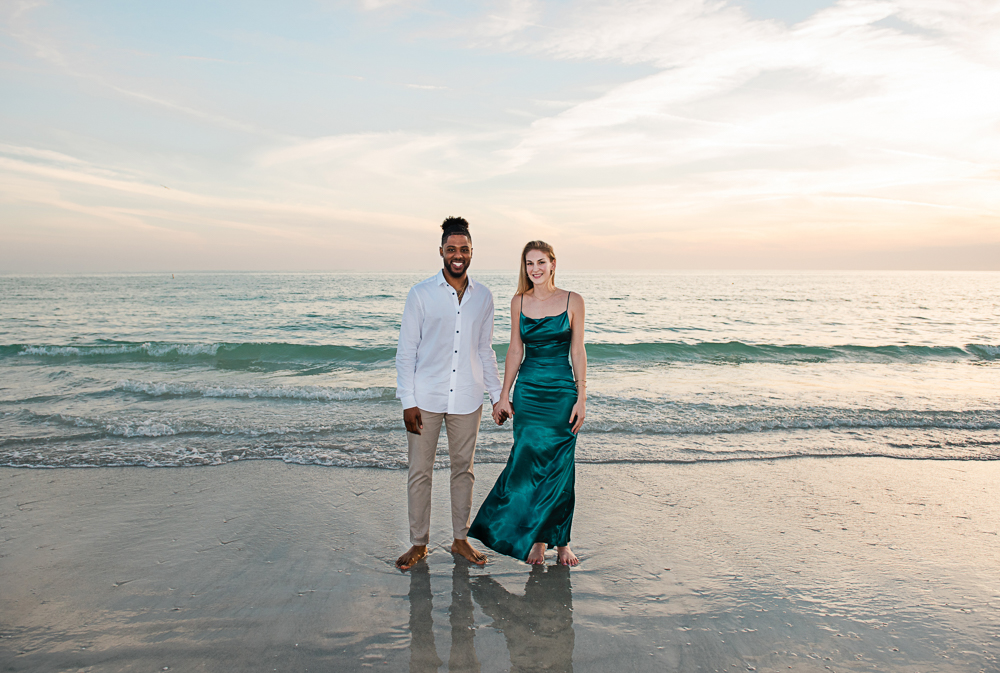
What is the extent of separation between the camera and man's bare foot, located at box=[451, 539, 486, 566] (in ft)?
12.3

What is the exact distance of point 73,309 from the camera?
26.6 meters

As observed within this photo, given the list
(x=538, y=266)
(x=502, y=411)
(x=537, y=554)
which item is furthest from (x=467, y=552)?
(x=538, y=266)

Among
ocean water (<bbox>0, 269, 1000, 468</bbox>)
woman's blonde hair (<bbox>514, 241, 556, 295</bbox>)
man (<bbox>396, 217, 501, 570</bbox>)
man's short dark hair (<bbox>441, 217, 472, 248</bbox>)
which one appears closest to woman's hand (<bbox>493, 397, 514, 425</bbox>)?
man (<bbox>396, 217, 501, 570</bbox>)

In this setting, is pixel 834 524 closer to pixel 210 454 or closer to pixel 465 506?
pixel 465 506

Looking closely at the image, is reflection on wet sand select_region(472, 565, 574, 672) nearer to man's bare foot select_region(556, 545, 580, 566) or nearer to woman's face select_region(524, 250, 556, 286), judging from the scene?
man's bare foot select_region(556, 545, 580, 566)

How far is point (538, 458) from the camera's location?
3.71m

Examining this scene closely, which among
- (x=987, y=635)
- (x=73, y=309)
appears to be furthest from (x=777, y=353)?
(x=73, y=309)

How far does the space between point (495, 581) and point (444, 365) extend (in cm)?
146

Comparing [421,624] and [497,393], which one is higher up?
[497,393]

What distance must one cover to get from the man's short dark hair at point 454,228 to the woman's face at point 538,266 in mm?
422

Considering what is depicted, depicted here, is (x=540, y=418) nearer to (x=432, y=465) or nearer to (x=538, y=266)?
(x=432, y=465)

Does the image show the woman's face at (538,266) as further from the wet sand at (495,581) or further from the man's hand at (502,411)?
the wet sand at (495,581)

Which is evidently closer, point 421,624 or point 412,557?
point 421,624

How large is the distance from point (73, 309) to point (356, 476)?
2913 cm
